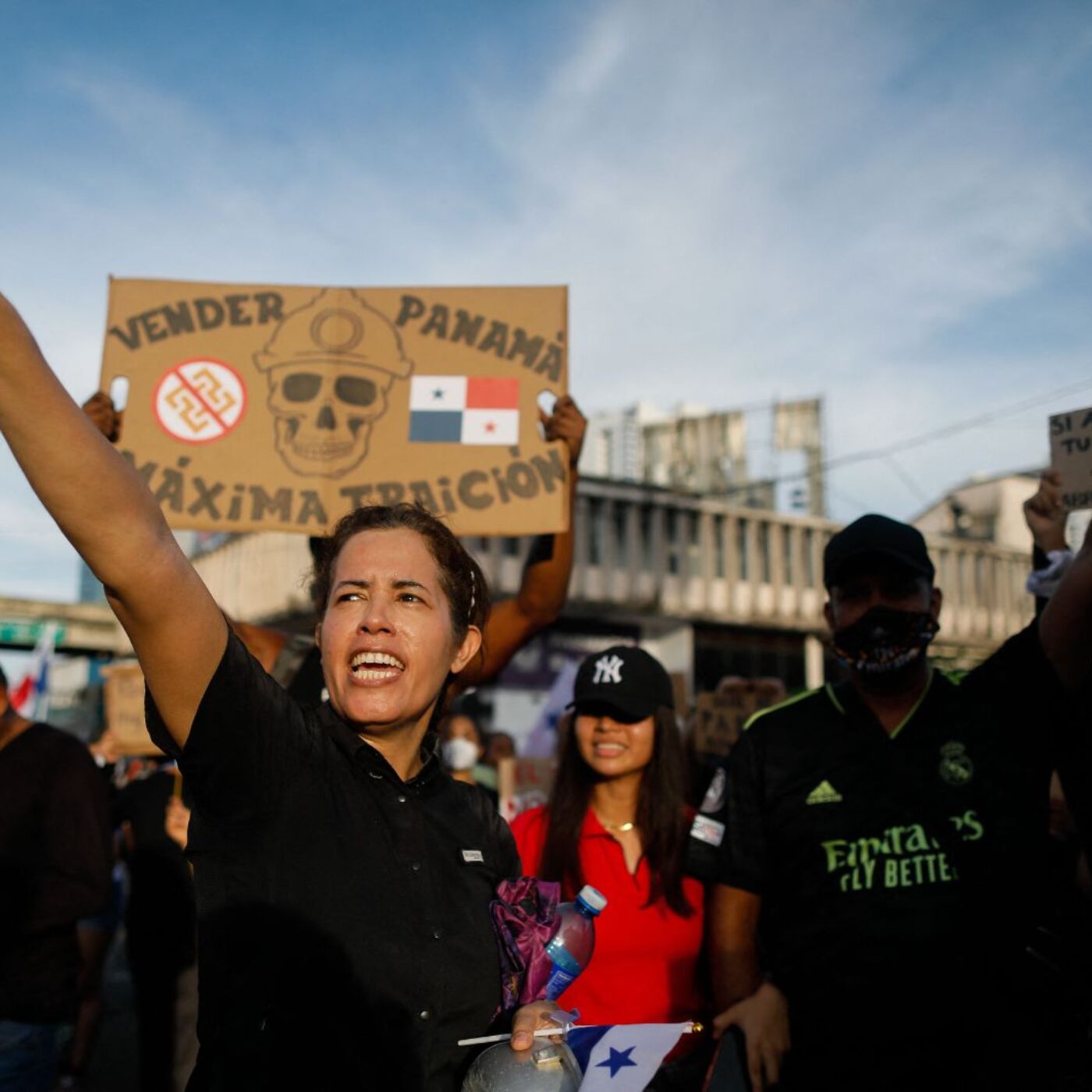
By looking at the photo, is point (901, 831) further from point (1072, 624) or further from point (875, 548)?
point (875, 548)

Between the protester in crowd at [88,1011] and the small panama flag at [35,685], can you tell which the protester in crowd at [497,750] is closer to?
the protester in crowd at [88,1011]

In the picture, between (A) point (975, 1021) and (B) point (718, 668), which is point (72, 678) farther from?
(A) point (975, 1021)

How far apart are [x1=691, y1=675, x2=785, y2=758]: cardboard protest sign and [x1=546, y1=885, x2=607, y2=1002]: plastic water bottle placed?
4.33 m

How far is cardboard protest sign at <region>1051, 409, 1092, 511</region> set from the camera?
11.0 ft

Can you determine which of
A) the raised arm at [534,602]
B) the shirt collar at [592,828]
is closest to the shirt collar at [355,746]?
the shirt collar at [592,828]

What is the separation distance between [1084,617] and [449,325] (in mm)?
2507

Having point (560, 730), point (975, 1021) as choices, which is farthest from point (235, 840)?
point (560, 730)

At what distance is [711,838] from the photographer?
2893 millimetres

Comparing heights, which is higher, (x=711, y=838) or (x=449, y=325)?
(x=449, y=325)

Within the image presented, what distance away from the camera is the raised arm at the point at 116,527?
128cm

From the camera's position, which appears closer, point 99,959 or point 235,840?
point 235,840

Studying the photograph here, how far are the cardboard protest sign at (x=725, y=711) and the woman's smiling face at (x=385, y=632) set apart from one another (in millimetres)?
4439

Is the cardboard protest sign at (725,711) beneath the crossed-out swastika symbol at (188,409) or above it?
beneath

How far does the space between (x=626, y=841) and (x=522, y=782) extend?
4.44m
